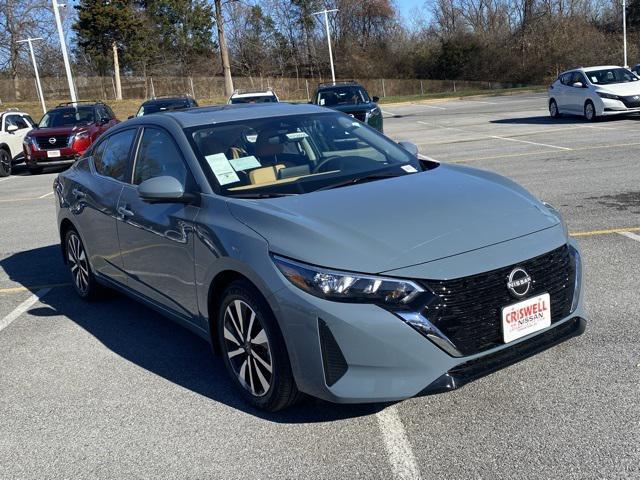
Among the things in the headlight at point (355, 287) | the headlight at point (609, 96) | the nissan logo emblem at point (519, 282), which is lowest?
the nissan logo emblem at point (519, 282)

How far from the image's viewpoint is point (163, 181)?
432cm

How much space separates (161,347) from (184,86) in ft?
182

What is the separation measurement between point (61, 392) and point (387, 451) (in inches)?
88.6

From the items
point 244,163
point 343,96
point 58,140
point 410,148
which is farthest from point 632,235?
point 58,140

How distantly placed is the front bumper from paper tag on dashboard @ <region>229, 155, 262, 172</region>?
1307 millimetres

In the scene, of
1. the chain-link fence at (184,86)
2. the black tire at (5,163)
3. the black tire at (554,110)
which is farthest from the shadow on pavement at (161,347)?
the chain-link fence at (184,86)

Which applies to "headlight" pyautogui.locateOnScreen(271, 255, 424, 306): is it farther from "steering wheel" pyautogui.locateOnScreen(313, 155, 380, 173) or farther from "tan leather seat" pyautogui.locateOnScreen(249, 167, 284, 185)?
"steering wheel" pyautogui.locateOnScreen(313, 155, 380, 173)

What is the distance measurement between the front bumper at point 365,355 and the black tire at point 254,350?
0.19m

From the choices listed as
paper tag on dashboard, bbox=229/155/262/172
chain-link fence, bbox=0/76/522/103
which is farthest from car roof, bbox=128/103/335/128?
chain-link fence, bbox=0/76/522/103

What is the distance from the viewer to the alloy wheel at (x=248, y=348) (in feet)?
12.2

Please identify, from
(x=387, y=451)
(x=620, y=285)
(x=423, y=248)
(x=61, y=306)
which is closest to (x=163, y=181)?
(x=423, y=248)

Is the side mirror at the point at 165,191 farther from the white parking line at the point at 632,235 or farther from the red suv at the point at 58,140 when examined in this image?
the red suv at the point at 58,140

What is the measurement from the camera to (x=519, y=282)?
3436 millimetres

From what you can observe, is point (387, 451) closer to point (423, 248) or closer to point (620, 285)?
point (423, 248)
